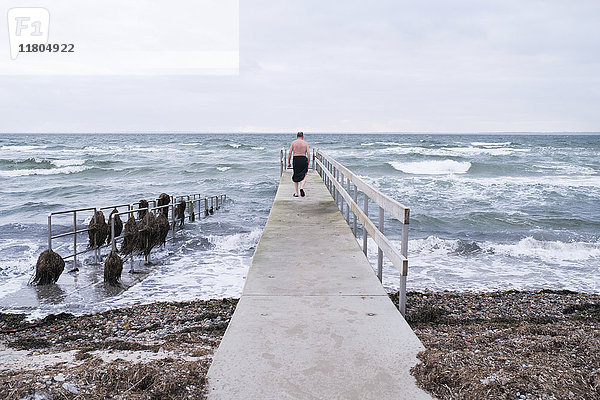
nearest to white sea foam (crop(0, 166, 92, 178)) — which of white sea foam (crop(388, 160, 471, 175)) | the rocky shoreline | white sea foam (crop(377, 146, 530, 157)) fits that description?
white sea foam (crop(388, 160, 471, 175))

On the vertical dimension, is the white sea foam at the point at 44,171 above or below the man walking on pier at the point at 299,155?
below

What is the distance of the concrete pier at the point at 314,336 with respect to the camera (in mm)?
3021

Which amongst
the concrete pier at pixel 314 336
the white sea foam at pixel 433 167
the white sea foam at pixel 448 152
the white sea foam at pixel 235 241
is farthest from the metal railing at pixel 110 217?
the white sea foam at pixel 448 152

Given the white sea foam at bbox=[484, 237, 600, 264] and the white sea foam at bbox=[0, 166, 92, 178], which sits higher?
the white sea foam at bbox=[484, 237, 600, 264]

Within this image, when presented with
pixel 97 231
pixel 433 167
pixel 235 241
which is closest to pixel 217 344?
pixel 97 231

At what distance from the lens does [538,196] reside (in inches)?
925

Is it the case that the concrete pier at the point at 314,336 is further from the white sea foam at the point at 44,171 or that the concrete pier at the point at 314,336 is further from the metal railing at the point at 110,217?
the white sea foam at the point at 44,171

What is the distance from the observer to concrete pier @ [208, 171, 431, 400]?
3.02 meters

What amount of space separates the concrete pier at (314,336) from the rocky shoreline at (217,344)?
20 centimetres

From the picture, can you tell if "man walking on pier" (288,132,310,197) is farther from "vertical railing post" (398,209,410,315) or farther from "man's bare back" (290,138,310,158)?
"vertical railing post" (398,209,410,315)

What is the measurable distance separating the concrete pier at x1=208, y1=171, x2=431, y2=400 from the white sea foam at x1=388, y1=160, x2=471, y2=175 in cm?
3148

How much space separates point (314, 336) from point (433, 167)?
3731 cm

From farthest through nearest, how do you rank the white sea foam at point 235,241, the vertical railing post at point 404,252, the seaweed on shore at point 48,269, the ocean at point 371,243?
the white sea foam at point 235,241
the ocean at point 371,243
the seaweed on shore at point 48,269
the vertical railing post at point 404,252

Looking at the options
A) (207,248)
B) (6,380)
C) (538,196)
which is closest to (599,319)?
(6,380)
